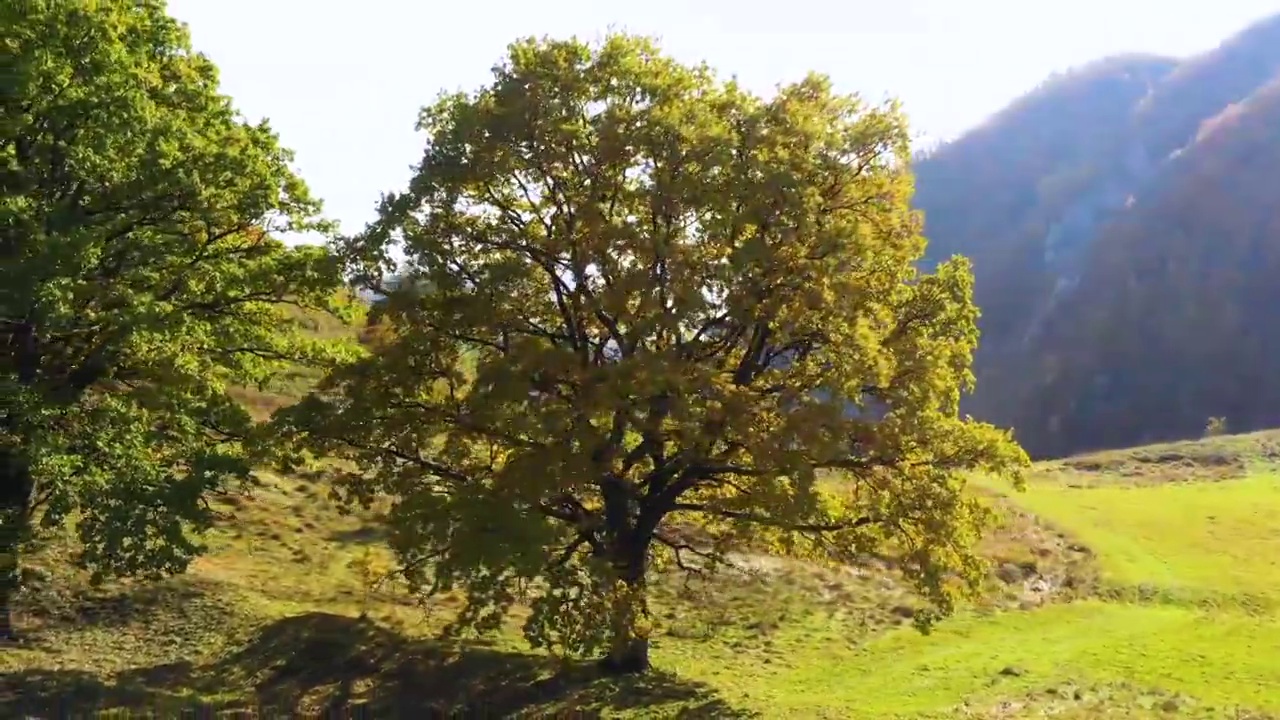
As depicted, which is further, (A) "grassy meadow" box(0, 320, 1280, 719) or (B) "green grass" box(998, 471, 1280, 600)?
(B) "green grass" box(998, 471, 1280, 600)

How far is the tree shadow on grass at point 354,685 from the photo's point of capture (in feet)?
68.4

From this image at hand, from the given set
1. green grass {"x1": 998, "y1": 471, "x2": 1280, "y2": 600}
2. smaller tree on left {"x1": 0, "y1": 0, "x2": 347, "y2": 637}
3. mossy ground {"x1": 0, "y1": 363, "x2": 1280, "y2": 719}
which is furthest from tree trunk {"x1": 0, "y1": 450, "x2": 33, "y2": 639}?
green grass {"x1": 998, "y1": 471, "x2": 1280, "y2": 600}

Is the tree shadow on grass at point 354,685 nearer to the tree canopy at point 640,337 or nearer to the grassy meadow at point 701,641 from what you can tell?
the grassy meadow at point 701,641

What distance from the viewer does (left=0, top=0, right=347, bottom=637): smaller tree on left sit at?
21.5m

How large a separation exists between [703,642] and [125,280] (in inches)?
804

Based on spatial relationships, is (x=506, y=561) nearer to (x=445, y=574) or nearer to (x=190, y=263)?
(x=445, y=574)

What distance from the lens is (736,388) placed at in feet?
70.4

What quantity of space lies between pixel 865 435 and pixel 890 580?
21256 millimetres

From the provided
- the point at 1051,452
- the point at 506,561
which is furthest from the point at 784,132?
the point at 1051,452

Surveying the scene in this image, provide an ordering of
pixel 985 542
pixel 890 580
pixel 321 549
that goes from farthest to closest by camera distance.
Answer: pixel 985 542 → pixel 890 580 → pixel 321 549

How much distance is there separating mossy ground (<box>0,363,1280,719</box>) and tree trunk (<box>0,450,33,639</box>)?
0.61 meters

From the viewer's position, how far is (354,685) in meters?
23.4

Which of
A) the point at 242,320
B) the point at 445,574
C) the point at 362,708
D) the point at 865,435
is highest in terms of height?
the point at 242,320

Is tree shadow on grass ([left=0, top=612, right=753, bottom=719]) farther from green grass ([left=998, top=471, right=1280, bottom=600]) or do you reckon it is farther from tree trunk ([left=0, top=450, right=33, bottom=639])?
green grass ([left=998, top=471, right=1280, bottom=600])
